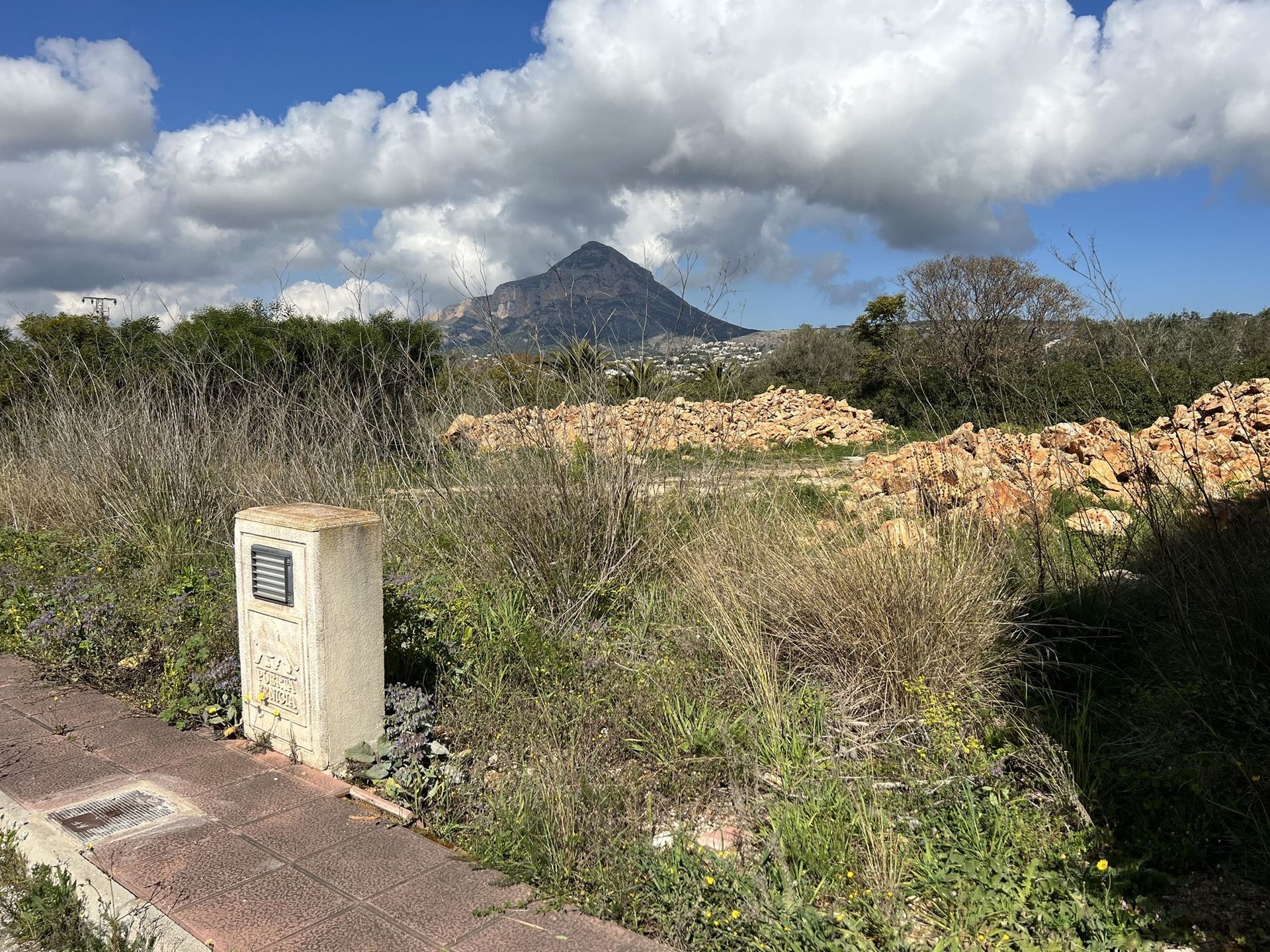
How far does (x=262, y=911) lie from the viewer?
8.07 feet

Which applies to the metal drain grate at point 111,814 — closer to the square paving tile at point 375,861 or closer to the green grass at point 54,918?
the green grass at point 54,918

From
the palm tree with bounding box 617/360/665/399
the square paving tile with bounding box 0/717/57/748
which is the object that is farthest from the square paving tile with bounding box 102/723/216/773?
the palm tree with bounding box 617/360/665/399

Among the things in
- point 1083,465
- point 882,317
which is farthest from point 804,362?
point 1083,465

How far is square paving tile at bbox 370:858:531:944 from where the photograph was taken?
2373 millimetres

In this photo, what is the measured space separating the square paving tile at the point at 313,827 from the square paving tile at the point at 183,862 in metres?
0.06

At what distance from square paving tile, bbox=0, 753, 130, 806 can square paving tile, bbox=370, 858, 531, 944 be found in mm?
1514

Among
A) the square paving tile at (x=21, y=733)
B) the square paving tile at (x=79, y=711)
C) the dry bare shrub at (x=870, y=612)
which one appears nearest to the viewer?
the dry bare shrub at (x=870, y=612)

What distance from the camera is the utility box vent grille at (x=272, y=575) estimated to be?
3.35 metres

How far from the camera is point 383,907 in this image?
2.47m

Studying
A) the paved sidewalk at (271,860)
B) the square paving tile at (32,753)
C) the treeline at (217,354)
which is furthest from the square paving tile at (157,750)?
the treeline at (217,354)

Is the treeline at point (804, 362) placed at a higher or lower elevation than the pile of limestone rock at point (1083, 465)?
higher

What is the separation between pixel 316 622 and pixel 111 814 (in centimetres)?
91

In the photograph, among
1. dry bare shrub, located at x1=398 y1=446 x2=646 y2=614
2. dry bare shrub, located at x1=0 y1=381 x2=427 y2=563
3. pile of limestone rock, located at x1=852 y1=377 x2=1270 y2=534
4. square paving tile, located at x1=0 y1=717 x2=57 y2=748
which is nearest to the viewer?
square paving tile, located at x1=0 y1=717 x2=57 y2=748

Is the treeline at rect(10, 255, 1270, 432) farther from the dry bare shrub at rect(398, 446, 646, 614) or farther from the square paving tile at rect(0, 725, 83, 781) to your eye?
the square paving tile at rect(0, 725, 83, 781)
